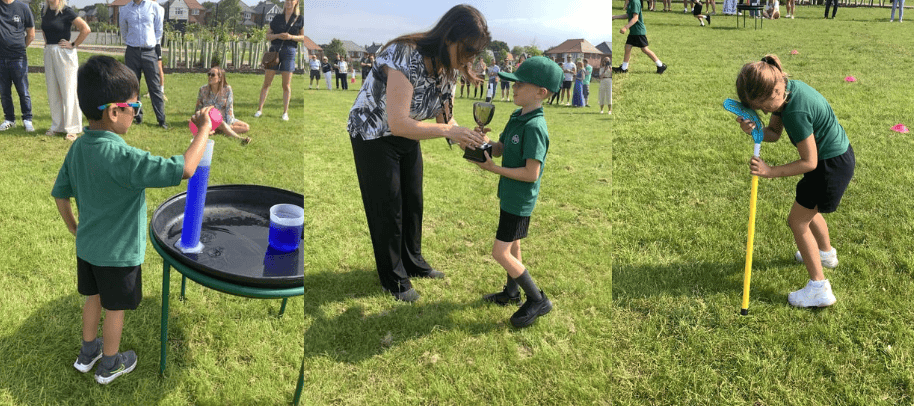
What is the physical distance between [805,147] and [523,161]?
4.58 feet

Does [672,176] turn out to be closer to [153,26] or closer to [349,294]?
[349,294]

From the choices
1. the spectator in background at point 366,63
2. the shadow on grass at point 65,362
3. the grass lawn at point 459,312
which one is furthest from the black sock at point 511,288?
the shadow on grass at point 65,362

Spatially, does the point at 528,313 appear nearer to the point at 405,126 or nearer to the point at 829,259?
the point at 405,126

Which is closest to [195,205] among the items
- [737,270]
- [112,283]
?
[112,283]

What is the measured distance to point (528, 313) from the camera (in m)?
2.97

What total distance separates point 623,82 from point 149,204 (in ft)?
21.5

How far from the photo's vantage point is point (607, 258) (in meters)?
3.70

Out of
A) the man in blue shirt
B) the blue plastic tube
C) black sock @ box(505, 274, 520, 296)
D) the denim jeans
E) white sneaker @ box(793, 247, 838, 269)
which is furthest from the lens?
the man in blue shirt

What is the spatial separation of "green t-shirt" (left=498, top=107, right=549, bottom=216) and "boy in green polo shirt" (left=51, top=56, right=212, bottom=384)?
127 cm

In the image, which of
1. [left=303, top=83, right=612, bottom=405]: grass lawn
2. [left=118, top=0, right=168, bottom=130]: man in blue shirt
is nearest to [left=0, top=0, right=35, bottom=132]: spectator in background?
[left=118, top=0, right=168, bottom=130]: man in blue shirt

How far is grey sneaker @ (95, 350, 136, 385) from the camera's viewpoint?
8.45 ft

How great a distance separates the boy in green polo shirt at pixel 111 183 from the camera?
2.11 m

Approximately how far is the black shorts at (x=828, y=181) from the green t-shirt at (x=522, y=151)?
151 centimetres

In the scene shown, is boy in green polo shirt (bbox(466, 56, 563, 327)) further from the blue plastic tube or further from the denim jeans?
the denim jeans
